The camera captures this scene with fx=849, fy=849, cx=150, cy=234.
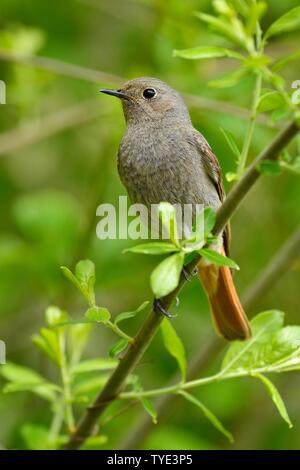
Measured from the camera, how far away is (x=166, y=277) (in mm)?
2055

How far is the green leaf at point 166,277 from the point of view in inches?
79.6

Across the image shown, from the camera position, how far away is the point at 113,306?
518cm

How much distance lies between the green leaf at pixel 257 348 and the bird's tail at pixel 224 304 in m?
0.44

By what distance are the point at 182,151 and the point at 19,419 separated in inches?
71.2

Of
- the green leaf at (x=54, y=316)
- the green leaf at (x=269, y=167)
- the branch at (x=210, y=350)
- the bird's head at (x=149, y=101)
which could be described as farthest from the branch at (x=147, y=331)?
the bird's head at (x=149, y=101)

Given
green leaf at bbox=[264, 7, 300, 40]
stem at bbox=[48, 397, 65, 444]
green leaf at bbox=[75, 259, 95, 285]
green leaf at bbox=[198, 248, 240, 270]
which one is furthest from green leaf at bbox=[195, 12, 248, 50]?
stem at bbox=[48, 397, 65, 444]

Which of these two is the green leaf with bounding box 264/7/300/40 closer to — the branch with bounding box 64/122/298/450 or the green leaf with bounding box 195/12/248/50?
the green leaf with bounding box 195/12/248/50

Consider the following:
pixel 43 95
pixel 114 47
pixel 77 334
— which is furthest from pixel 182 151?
pixel 114 47

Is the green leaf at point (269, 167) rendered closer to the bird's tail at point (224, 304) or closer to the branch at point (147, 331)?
the branch at point (147, 331)

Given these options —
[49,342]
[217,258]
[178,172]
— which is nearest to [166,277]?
[217,258]

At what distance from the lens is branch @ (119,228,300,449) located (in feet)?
11.5

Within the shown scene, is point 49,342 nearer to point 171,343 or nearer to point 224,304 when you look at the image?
point 171,343

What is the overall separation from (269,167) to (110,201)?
2.67 meters
